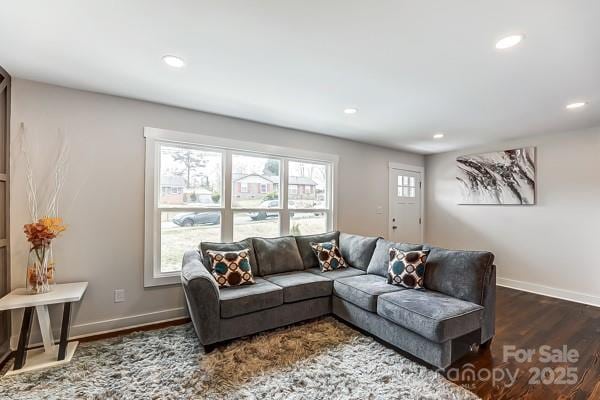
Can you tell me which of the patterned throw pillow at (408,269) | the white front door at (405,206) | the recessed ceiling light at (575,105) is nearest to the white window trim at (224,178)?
the white front door at (405,206)

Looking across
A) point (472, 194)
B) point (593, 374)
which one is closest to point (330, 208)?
point (472, 194)

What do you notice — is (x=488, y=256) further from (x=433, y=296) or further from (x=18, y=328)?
(x=18, y=328)

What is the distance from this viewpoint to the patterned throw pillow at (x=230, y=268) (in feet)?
9.44

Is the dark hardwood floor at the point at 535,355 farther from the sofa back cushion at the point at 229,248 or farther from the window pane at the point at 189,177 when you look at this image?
the window pane at the point at 189,177

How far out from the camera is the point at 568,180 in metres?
4.02

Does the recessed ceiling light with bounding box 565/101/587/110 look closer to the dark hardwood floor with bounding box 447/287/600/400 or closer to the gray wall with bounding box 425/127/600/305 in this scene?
the gray wall with bounding box 425/127/600/305

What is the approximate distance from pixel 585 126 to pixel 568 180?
75 centimetres

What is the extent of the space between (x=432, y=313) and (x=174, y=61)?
2.83 meters

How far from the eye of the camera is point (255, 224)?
3.82 meters

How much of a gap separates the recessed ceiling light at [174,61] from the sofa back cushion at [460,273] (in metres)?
2.91

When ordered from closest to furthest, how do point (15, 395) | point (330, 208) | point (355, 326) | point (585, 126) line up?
point (15, 395), point (355, 326), point (585, 126), point (330, 208)

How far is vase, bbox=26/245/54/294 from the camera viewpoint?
2324mm

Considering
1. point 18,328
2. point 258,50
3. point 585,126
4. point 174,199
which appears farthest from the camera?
point 585,126

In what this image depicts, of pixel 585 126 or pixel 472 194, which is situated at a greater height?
pixel 585 126
